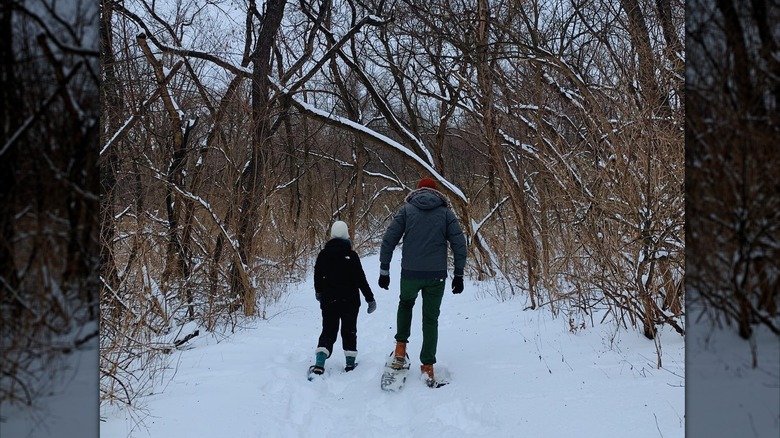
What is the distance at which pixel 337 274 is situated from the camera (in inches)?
183

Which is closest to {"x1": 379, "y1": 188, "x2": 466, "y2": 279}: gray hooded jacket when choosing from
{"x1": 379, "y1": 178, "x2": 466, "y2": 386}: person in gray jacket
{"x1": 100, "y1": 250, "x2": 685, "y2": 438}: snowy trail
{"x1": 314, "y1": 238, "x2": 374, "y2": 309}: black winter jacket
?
{"x1": 379, "y1": 178, "x2": 466, "y2": 386}: person in gray jacket

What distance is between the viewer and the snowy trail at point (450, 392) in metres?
2.81

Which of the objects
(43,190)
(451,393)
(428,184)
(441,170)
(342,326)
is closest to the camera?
(43,190)

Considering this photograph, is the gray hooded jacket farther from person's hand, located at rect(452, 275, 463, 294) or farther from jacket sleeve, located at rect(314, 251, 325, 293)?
jacket sleeve, located at rect(314, 251, 325, 293)

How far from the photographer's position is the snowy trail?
2.81 metres

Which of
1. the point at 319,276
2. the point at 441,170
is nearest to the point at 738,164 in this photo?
the point at 319,276

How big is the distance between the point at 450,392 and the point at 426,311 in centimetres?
72

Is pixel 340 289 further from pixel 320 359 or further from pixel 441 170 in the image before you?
pixel 441 170

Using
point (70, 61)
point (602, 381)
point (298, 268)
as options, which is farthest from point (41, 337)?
point (298, 268)

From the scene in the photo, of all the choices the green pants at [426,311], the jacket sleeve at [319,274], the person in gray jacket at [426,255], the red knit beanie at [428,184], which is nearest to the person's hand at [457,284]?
the person in gray jacket at [426,255]

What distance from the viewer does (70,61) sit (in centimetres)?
95

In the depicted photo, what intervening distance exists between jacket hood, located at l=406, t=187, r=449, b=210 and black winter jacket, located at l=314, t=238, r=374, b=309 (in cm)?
85

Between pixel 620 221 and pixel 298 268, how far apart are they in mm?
8743

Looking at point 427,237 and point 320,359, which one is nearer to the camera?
point 427,237
